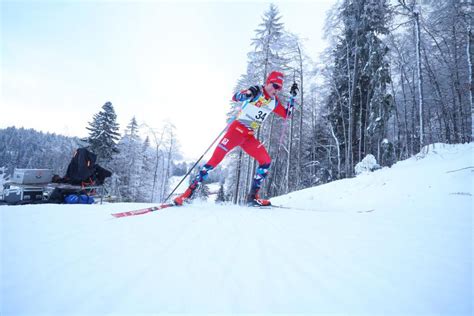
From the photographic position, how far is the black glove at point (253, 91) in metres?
3.79

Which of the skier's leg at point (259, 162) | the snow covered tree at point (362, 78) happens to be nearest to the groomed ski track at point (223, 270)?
the skier's leg at point (259, 162)

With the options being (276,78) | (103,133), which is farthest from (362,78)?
(103,133)

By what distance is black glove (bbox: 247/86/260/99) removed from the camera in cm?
379

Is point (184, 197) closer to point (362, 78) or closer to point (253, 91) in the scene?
point (253, 91)

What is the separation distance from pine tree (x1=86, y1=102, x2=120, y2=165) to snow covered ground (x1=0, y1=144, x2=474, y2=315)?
16.8 metres

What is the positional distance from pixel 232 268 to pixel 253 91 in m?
3.46

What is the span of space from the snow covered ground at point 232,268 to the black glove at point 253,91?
2.69 metres

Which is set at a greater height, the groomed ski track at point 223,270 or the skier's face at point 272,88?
the skier's face at point 272,88

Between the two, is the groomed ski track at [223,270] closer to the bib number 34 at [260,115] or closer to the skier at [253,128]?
the skier at [253,128]

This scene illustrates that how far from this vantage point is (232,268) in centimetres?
101

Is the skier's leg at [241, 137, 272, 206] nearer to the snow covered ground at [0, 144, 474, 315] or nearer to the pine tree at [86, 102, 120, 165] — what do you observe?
the snow covered ground at [0, 144, 474, 315]

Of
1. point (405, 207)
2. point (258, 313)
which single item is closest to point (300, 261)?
point (258, 313)

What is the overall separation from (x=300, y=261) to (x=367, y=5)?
49.2 ft

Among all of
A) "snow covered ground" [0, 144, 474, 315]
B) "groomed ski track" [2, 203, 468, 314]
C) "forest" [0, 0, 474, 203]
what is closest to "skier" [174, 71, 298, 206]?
"snow covered ground" [0, 144, 474, 315]
